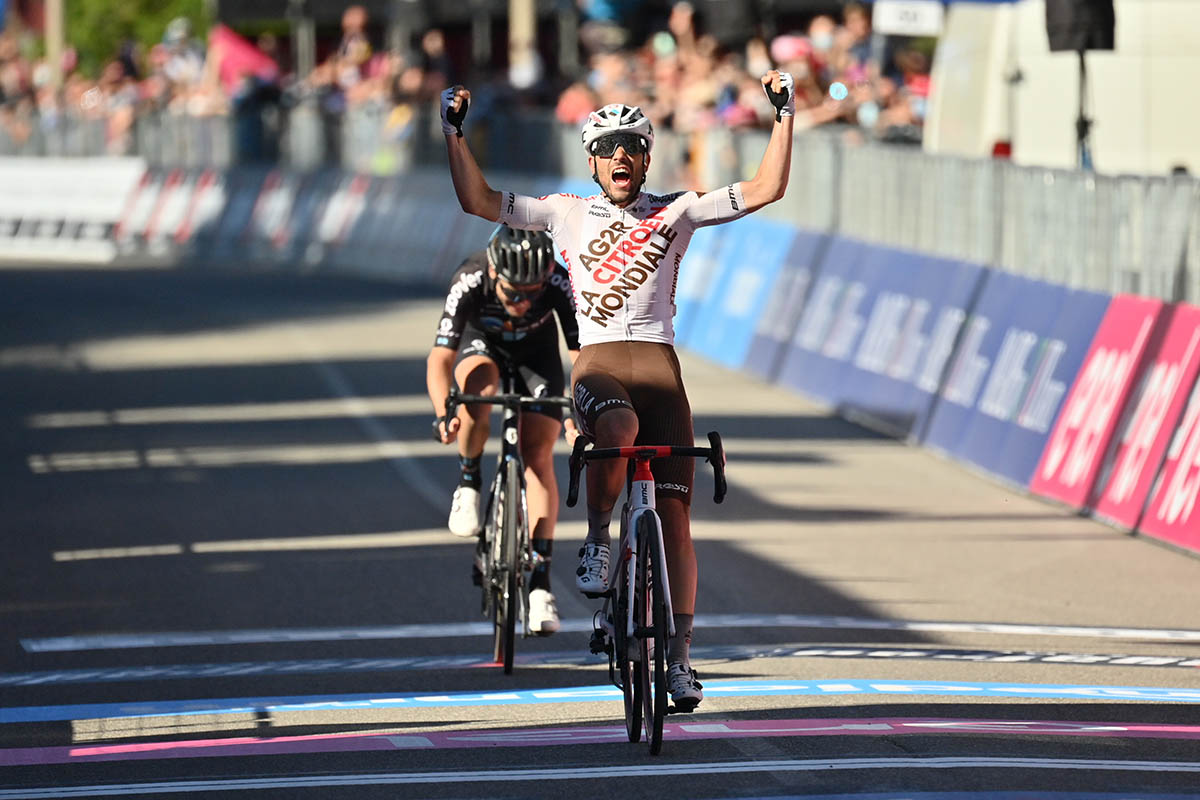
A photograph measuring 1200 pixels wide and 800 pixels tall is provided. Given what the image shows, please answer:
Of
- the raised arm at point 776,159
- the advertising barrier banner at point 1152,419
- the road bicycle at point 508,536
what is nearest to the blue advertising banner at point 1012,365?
the advertising barrier banner at point 1152,419

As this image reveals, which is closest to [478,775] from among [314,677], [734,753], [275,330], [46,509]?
[734,753]

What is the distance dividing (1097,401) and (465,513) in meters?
5.20

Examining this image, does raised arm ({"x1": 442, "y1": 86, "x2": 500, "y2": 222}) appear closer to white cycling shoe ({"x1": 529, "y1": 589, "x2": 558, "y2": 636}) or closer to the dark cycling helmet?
the dark cycling helmet

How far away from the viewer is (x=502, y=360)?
10.7m

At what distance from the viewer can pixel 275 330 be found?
26.1m

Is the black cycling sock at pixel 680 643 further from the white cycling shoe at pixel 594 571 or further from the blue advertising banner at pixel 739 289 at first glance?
the blue advertising banner at pixel 739 289

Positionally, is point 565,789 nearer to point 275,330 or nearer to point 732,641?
point 732,641

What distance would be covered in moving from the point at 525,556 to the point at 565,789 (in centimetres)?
262

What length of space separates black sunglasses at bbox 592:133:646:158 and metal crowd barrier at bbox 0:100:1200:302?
20.2ft

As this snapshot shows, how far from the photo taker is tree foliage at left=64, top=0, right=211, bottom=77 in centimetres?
6681

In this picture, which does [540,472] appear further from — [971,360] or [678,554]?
[971,360]

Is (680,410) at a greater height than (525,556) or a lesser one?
greater

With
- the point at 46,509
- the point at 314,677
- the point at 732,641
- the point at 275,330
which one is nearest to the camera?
the point at 314,677

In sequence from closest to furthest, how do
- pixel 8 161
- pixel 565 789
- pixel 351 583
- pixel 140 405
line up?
pixel 565 789
pixel 351 583
pixel 140 405
pixel 8 161
